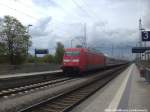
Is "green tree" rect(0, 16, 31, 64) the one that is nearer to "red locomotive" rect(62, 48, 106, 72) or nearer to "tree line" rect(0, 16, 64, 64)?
"tree line" rect(0, 16, 64, 64)

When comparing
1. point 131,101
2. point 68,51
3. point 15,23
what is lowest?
point 131,101

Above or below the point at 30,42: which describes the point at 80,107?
below

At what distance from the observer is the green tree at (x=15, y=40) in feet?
262

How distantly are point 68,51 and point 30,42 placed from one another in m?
46.3

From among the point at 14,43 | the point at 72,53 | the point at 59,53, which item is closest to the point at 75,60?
the point at 72,53

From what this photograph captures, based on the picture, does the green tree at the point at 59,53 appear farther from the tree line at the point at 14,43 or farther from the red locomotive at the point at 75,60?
the red locomotive at the point at 75,60

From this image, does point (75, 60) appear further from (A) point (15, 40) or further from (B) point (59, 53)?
(B) point (59, 53)

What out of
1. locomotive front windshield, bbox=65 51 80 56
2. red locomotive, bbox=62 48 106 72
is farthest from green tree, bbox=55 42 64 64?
red locomotive, bbox=62 48 106 72

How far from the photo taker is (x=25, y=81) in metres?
27.8

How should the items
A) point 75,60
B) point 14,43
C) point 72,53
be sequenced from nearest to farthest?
point 75,60 < point 72,53 < point 14,43

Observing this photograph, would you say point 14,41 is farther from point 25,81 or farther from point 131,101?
point 131,101

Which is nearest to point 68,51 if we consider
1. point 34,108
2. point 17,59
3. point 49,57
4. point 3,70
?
point 3,70

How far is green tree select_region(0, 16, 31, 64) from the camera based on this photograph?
262 feet

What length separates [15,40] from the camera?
81.7 m
